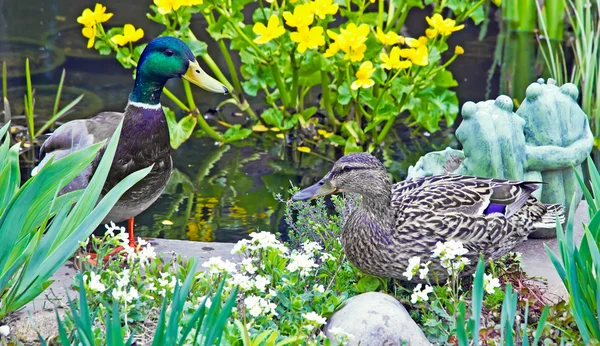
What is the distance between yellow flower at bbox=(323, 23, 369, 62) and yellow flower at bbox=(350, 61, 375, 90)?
12 centimetres

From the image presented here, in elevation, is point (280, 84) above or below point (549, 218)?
above

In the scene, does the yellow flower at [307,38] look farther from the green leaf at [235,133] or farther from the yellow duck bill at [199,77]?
the green leaf at [235,133]

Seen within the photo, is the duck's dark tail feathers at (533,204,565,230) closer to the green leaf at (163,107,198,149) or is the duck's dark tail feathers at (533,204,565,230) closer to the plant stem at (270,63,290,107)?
the plant stem at (270,63,290,107)

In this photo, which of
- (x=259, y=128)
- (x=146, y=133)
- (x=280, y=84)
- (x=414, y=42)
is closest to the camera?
(x=146, y=133)

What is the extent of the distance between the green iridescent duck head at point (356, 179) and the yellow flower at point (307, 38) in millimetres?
1546

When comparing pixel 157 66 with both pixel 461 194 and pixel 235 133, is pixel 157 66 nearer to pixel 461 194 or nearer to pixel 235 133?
pixel 461 194

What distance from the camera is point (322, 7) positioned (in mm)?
4914

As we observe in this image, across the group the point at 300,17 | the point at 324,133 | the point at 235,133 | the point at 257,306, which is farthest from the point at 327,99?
the point at 257,306

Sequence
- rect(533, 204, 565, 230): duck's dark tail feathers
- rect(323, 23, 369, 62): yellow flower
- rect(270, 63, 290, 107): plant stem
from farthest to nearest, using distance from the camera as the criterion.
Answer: rect(270, 63, 290, 107): plant stem → rect(323, 23, 369, 62): yellow flower → rect(533, 204, 565, 230): duck's dark tail feathers

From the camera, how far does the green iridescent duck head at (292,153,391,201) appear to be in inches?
134

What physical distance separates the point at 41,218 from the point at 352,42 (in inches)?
85.9

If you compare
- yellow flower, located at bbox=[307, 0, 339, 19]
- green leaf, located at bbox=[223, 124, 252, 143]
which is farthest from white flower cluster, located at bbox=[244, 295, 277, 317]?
green leaf, located at bbox=[223, 124, 252, 143]

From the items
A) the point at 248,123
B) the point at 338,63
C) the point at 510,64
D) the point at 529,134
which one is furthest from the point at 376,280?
the point at 510,64

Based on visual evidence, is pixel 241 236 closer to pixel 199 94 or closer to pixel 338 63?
pixel 338 63
